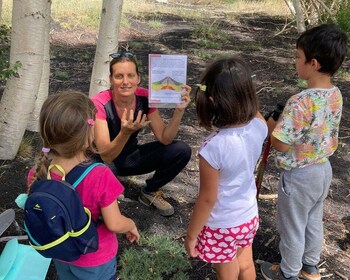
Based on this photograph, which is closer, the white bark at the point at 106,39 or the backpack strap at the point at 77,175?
the backpack strap at the point at 77,175

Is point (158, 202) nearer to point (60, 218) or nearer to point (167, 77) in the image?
point (167, 77)

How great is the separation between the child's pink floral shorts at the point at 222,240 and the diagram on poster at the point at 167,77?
881 millimetres

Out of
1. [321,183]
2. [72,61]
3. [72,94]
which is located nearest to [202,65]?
[72,61]

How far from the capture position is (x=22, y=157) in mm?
3658

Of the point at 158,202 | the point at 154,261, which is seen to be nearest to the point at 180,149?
the point at 158,202

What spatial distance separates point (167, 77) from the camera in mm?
2525

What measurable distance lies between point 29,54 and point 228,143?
213 cm

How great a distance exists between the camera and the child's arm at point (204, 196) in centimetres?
183

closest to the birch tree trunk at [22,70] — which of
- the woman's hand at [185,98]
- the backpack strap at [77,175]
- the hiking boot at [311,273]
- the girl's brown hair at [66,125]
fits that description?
the woman's hand at [185,98]

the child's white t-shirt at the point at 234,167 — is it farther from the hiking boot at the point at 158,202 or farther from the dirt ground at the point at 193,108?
the hiking boot at the point at 158,202

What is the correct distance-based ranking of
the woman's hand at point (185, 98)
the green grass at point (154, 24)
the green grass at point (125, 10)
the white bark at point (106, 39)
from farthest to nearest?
the green grass at point (154, 24)
the green grass at point (125, 10)
the white bark at point (106, 39)
the woman's hand at point (185, 98)

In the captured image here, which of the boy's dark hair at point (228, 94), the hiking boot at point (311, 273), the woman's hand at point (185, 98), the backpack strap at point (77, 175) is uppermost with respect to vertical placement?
the boy's dark hair at point (228, 94)

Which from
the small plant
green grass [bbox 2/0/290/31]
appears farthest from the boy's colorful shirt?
green grass [bbox 2/0/290/31]

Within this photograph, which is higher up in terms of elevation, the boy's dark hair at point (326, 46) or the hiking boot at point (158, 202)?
the boy's dark hair at point (326, 46)
